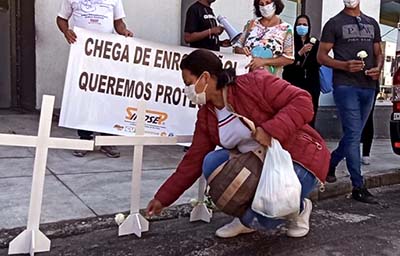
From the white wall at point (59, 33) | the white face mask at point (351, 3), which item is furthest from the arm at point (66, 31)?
the white face mask at point (351, 3)

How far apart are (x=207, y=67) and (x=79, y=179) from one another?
6.46ft

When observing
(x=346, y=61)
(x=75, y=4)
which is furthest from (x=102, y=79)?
→ (x=346, y=61)

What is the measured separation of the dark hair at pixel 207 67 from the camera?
3131 millimetres

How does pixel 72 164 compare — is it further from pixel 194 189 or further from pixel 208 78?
pixel 208 78

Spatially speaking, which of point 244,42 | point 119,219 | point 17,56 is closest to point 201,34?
point 244,42

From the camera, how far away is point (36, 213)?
3.06m

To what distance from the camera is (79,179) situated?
4.54 metres

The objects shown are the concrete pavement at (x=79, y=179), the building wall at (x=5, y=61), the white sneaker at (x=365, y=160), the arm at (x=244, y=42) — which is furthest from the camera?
the building wall at (x=5, y=61)

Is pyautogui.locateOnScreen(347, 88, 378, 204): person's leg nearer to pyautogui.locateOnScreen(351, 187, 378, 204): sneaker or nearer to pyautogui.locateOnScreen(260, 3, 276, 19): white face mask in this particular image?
pyautogui.locateOnScreen(351, 187, 378, 204): sneaker

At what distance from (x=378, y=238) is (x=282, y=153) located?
121cm

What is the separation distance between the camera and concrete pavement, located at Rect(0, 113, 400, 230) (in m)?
3.76

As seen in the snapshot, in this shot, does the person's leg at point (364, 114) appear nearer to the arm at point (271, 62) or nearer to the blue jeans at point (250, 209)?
the arm at point (271, 62)

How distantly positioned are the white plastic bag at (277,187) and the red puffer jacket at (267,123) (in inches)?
4.4

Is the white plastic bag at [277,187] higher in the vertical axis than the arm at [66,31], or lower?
lower
